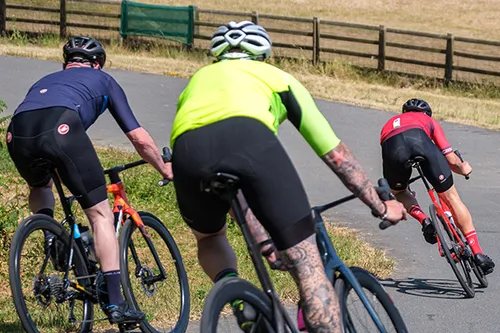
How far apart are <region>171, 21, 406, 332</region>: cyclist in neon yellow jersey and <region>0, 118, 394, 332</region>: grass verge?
1.98 metres

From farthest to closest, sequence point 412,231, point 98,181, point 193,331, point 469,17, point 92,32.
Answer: point 469,17
point 92,32
point 412,231
point 193,331
point 98,181

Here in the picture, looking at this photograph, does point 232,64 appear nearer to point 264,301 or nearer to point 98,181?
point 264,301

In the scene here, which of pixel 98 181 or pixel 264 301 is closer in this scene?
pixel 264 301

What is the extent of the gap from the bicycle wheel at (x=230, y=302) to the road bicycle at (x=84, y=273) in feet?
5.36

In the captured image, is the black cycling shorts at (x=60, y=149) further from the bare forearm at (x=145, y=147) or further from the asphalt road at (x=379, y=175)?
the asphalt road at (x=379, y=175)

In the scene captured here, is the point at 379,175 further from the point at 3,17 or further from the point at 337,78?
the point at 3,17

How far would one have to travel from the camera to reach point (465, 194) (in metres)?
14.1

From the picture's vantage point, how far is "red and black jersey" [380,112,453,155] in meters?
9.74

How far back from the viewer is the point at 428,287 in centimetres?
919

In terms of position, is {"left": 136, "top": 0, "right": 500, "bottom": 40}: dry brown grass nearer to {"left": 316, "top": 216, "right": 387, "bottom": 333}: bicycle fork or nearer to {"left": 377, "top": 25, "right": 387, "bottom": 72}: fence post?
{"left": 377, "top": 25, "right": 387, "bottom": 72}: fence post

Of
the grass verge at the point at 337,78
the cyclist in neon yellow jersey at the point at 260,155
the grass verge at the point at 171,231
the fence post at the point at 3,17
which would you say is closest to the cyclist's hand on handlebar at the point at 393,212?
the cyclist in neon yellow jersey at the point at 260,155

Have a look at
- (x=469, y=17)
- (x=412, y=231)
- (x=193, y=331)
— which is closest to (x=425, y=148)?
(x=412, y=231)

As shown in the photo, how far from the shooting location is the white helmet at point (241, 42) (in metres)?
4.96

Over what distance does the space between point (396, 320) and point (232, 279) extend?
104 centimetres
